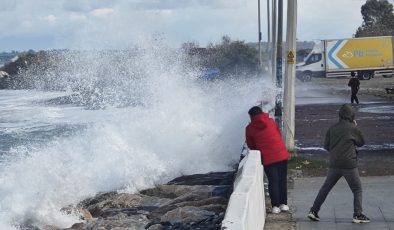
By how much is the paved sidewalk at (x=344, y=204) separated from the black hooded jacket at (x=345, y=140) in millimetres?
754

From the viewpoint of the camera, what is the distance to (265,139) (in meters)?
8.98

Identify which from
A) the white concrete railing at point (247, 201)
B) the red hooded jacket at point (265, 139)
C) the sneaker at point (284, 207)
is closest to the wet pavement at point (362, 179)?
the sneaker at point (284, 207)

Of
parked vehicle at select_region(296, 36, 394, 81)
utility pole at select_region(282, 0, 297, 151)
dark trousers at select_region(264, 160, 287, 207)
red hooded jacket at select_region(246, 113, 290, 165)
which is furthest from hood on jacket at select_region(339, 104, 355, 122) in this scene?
parked vehicle at select_region(296, 36, 394, 81)

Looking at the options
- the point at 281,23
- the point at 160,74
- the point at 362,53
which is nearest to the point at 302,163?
the point at 281,23

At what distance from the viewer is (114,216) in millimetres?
10812

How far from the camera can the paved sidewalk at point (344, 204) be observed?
845 centimetres

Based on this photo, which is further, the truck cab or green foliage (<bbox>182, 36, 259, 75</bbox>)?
green foliage (<bbox>182, 36, 259, 75</bbox>)

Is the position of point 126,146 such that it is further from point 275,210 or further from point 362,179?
point 275,210

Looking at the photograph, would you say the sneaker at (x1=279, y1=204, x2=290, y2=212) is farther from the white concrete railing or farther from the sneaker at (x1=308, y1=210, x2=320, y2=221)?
the white concrete railing

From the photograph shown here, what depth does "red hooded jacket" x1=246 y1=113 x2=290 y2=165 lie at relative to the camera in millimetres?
8984

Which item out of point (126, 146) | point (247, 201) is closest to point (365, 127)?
point (126, 146)

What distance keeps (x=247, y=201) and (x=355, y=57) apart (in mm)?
48637

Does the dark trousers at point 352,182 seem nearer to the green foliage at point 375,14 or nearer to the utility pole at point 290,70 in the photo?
the utility pole at point 290,70

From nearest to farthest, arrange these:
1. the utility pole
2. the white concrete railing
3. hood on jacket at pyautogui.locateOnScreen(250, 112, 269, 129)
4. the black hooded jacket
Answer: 1. the white concrete railing
2. the black hooded jacket
3. hood on jacket at pyautogui.locateOnScreen(250, 112, 269, 129)
4. the utility pole
